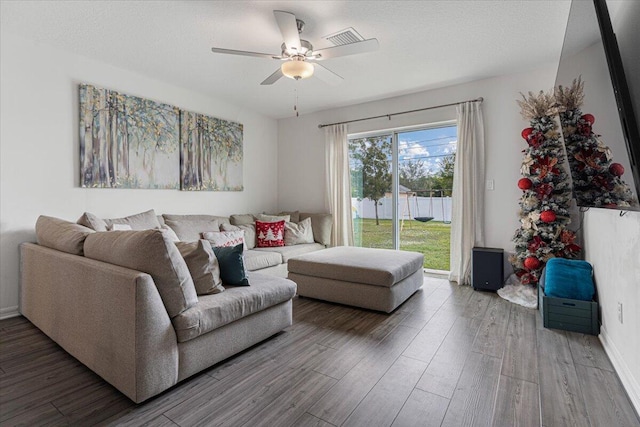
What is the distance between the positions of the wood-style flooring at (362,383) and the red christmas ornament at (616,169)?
1179mm

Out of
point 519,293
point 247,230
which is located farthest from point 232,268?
point 519,293

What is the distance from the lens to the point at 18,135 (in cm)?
280

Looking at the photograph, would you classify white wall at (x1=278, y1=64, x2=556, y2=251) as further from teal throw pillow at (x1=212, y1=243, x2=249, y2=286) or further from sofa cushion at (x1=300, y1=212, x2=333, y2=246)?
teal throw pillow at (x1=212, y1=243, x2=249, y2=286)

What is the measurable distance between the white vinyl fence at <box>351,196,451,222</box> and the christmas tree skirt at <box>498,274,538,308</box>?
111 centimetres

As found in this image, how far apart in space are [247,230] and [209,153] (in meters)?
1.23

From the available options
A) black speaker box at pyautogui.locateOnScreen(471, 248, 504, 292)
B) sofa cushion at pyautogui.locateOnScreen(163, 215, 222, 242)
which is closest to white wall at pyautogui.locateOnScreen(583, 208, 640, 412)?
black speaker box at pyautogui.locateOnScreen(471, 248, 504, 292)

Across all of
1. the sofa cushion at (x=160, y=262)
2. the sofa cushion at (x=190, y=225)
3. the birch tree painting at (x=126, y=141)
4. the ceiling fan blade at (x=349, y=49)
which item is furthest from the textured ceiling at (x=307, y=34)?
the sofa cushion at (x=160, y=262)

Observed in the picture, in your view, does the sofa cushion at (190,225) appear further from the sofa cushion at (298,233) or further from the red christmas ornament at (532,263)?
the red christmas ornament at (532,263)

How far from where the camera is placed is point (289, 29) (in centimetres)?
234

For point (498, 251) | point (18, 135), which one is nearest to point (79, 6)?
point (18, 135)

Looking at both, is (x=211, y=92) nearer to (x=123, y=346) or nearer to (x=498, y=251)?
(x=123, y=346)

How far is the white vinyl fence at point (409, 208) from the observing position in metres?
4.34

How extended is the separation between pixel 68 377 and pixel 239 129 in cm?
380

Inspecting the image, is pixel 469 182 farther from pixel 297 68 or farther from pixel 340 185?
pixel 297 68
